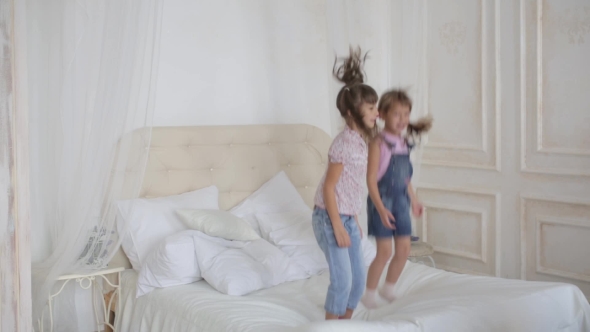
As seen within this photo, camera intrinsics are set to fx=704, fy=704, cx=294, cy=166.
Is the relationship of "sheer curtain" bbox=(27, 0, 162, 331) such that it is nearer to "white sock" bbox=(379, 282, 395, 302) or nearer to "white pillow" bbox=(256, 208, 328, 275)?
"white pillow" bbox=(256, 208, 328, 275)

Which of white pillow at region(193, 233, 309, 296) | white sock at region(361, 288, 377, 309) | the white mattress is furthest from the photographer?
white pillow at region(193, 233, 309, 296)

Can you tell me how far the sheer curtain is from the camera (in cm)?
289

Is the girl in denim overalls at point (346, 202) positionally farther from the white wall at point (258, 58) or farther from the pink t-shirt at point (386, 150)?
the white wall at point (258, 58)

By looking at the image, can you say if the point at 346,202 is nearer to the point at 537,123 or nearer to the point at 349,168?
the point at 349,168

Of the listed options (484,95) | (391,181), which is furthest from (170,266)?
(484,95)

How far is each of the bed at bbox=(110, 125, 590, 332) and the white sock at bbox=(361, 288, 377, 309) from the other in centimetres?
3

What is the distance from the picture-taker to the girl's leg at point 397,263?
9.62ft

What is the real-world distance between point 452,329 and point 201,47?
7.35ft

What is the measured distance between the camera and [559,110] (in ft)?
12.6

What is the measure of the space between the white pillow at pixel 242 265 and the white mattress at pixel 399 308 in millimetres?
49

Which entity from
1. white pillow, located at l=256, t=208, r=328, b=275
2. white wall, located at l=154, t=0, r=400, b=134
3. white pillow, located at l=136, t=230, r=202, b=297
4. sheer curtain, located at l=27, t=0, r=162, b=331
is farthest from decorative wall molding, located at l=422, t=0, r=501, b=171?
sheer curtain, located at l=27, t=0, r=162, b=331

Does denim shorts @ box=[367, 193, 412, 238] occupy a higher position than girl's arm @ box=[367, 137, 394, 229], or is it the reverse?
girl's arm @ box=[367, 137, 394, 229]

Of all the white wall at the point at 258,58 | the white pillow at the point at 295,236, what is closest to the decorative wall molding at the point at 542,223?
the white wall at the point at 258,58

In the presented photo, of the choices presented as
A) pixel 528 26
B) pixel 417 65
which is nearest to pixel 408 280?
pixel 417 65
